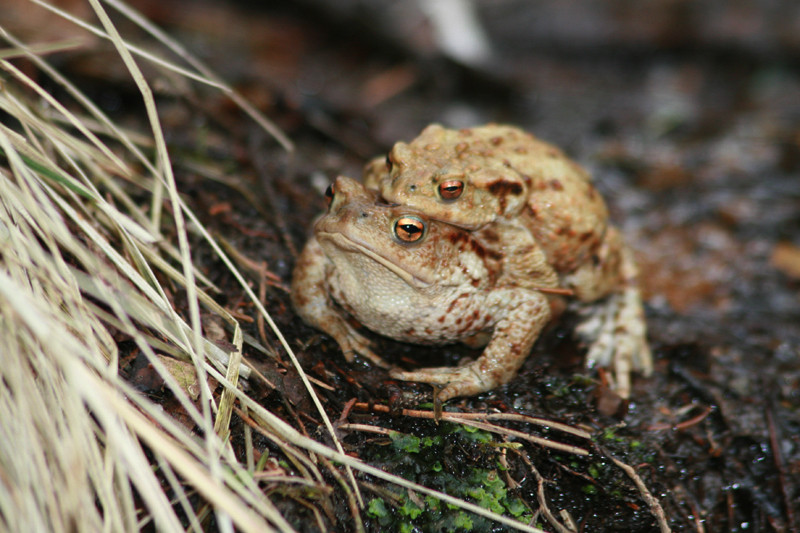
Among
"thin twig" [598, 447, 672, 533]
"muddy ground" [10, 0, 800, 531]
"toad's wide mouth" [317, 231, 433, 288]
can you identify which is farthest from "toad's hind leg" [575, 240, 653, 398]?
"toad's wide mouth" [317, 231, 433, 288]

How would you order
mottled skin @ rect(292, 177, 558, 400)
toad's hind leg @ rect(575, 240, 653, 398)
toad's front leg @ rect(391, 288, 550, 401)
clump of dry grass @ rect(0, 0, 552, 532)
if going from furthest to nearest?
1. toad's hind leg @ rect(575, 240, 653, 398)
2. toad's front leg @ rect(391, 288, 550, 401)
3. mottled skin @ rect(292, 177, 558, 400)
4. clump of dry grass @ rect(0, 0, 552, 532)

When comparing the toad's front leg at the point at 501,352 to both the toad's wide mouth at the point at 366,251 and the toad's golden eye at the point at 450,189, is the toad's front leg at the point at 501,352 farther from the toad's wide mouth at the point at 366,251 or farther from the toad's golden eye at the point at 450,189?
the toad's golden eye at the point at 450,189

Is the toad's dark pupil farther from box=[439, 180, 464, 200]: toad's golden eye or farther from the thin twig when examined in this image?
the thin twig

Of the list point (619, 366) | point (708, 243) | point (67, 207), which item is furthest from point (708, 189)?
point (67, 207)

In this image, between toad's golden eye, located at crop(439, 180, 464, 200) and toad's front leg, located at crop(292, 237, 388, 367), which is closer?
toad's golden eye, located at crop(439, 180, 464, 200)

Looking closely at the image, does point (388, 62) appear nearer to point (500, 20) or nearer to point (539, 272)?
point (500, 20)

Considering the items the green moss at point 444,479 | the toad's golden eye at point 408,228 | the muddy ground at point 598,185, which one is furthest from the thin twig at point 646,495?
the toad's golden eye at point 408,228
